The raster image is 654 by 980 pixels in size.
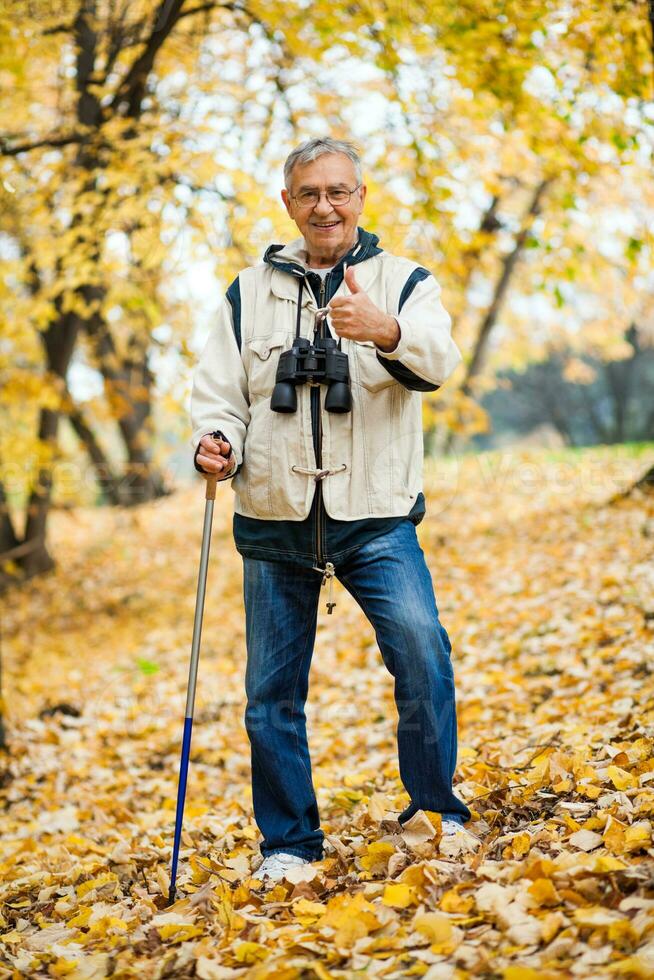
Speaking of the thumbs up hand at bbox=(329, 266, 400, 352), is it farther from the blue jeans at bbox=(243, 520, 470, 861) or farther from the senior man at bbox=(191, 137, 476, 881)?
the blue jeans at bbox=(243, 520, 470, 861)

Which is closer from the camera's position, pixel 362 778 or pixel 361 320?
pixel 361 320

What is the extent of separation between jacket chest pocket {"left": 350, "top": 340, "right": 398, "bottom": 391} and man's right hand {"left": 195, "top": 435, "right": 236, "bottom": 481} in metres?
0.43

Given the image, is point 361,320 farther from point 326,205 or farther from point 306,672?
point 306,672

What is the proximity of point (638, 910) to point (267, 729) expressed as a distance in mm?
1127

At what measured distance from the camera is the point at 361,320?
8.00 ft

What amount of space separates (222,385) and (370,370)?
18.3 inches

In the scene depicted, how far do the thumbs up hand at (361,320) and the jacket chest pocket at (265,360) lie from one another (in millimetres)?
306

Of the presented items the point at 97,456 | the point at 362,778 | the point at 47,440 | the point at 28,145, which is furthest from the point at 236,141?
the point at 97,456

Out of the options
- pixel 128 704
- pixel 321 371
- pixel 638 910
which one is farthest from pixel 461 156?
pixel 638 910

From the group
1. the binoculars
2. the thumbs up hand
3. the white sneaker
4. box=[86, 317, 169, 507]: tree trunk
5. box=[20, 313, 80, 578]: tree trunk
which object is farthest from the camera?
box=[86, 317, 169, 507]: tree trunk

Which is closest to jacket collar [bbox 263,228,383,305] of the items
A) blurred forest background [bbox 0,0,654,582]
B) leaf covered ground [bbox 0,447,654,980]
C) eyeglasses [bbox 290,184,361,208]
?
eyeglasses [bbox 290,184,361,208]

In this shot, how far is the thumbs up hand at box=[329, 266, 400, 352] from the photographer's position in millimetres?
2430

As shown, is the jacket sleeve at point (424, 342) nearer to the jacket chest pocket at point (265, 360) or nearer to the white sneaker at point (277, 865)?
the jacket chest pocket at point (265, 360)

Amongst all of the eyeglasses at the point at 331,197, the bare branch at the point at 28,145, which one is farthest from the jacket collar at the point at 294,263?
the bare branch at the point at 28,145
